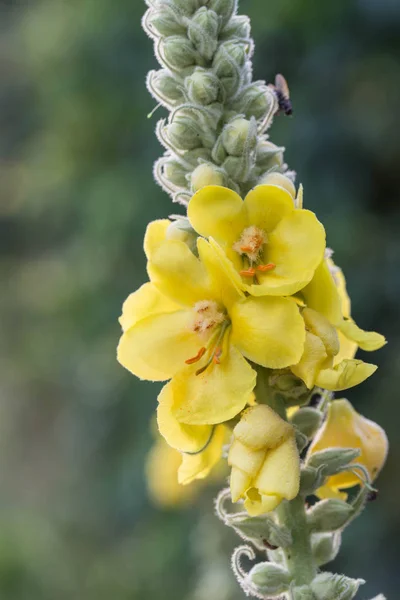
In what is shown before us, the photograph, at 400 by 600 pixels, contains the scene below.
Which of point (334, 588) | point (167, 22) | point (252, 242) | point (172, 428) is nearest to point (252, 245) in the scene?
point (252, 242)

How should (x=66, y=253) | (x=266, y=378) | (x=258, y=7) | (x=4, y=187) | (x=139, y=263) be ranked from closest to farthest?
(x=266, y=378), (x=258, y=7), (x=139, y=263), (x=66, y=253), (x=4, y=187)

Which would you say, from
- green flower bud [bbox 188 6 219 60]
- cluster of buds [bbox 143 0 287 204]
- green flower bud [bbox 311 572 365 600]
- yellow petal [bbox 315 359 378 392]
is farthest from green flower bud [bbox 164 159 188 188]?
green flower bud [bbox 311 572 365 600]

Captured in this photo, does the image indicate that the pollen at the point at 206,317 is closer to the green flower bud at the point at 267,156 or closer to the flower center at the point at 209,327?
the flower center at the point at 209,327

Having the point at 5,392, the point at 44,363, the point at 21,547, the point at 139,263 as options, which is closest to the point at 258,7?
the point at 139,263

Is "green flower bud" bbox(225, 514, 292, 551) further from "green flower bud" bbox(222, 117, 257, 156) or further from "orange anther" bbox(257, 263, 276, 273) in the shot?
"green flower bud" bbox(222, 117, 257, 156)

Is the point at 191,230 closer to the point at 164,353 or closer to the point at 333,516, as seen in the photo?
the point at 164,353

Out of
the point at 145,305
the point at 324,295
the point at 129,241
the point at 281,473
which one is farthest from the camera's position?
the point at 129,241

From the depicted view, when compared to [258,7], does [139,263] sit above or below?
below

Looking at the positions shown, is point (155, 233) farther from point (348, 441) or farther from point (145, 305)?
point (348, 441)
